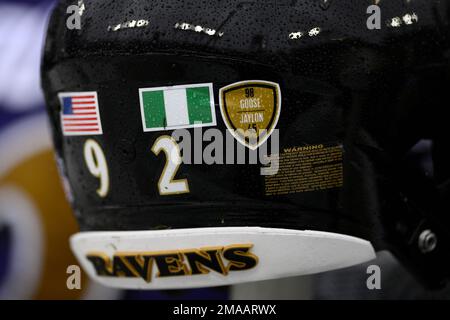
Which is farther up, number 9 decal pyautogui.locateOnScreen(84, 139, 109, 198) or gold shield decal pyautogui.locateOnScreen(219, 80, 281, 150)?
gold shield decal pyautogui.locateOnScreen(219, 80, 281, 150)

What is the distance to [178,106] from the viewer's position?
2.94ft

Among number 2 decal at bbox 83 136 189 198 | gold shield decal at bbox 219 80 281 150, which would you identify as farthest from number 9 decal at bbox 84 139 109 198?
gold shield decal at bbox 219 80 281 150

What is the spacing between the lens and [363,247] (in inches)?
37.1

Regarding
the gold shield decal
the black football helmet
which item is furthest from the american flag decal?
the gold shield decal

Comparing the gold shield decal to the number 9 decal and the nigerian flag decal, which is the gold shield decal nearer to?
the nigerian flag decal

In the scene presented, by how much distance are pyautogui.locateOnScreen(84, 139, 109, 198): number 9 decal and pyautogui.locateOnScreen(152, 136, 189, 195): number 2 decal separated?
8cm

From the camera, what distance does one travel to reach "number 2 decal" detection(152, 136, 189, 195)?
2.99ft

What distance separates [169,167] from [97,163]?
110mm

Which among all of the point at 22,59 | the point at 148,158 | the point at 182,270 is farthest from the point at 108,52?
the point at 22,59

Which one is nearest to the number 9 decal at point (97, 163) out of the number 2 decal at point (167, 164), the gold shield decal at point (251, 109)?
the number 2 decal at point (167, 164)

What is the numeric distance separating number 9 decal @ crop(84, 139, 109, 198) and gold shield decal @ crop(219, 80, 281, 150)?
7.0 inches

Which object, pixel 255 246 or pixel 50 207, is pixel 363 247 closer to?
pixel 255 246

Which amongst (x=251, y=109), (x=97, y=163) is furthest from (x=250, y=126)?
(x=97, y=163)
